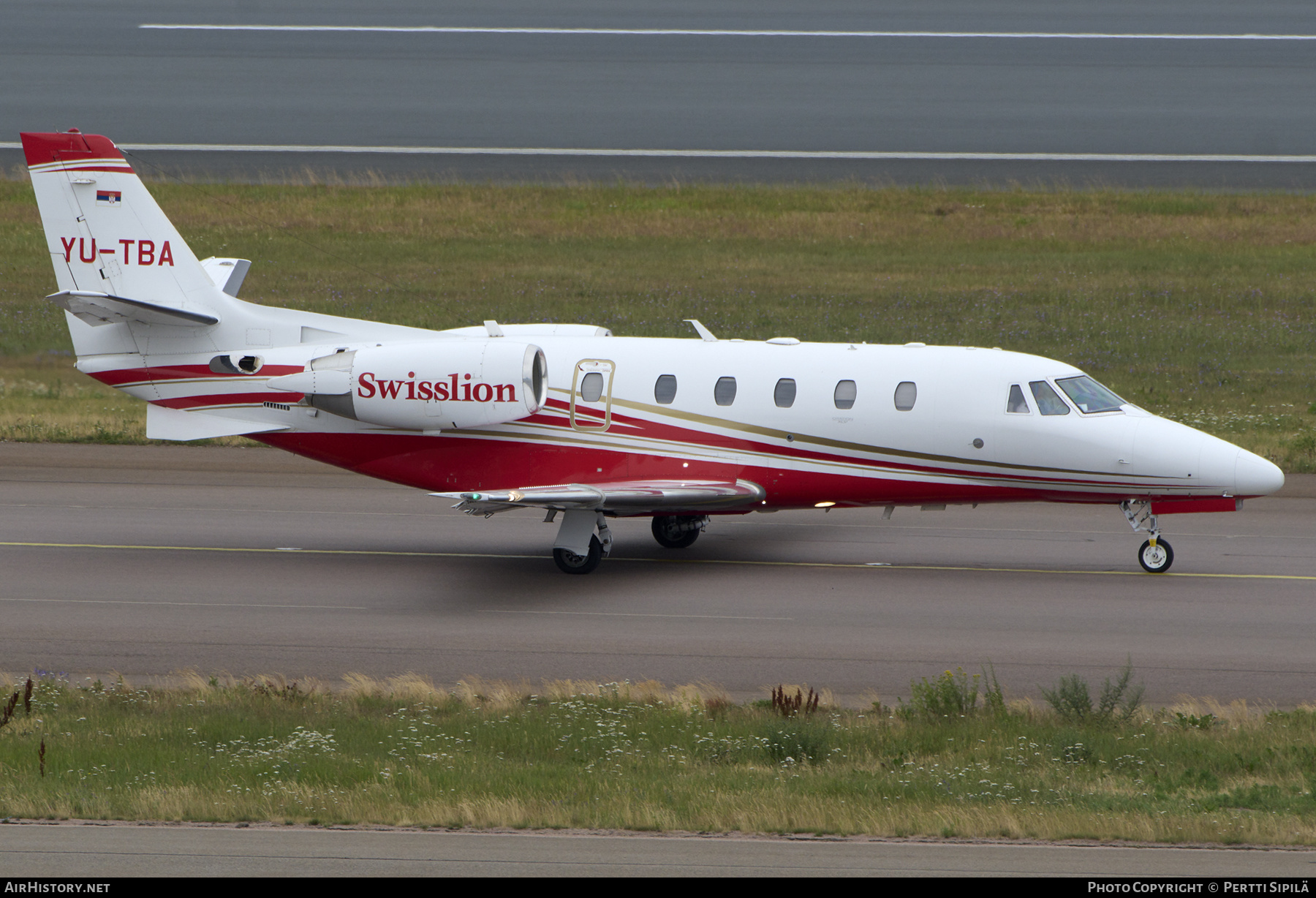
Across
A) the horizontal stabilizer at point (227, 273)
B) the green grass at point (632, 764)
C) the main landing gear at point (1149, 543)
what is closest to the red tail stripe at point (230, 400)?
the horizontal stabilizer at point (227, 273)

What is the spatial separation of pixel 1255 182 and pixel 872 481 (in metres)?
33.3

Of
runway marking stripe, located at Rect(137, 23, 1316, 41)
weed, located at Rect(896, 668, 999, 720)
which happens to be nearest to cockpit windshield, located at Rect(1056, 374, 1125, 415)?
weed, located at Rect(896, 668, 999, 720)

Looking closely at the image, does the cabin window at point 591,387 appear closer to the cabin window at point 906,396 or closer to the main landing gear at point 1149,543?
the cabin window at point 906,396

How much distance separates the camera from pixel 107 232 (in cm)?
2431

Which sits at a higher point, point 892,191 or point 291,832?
point 892,191

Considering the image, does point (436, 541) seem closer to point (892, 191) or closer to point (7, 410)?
point (7, 410)

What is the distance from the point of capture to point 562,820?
479 inches

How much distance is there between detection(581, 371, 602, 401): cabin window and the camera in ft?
76.1

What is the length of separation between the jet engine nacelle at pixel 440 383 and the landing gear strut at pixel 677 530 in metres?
2.93

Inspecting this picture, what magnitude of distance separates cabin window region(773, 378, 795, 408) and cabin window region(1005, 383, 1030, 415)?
10.1 ft

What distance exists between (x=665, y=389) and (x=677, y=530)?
2550 millimetres

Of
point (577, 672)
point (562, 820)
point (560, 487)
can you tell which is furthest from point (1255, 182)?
point (562, 820)

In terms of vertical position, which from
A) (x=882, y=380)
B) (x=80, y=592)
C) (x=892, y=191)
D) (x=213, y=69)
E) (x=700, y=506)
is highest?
(x=213, y=69)

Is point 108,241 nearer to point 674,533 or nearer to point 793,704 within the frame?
point 674,533
